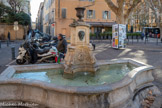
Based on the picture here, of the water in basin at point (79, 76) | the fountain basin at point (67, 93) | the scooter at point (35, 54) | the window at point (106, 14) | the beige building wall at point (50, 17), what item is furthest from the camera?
the window at point (106, 14)

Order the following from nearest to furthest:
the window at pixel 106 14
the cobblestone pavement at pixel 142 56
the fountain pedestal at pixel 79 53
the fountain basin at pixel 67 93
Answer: the fountain basin at pixel 67 93
the fountain pedestal at pixel 79 53
the cobblestone pavement at pixel 142 56
the window at pixel 106 14

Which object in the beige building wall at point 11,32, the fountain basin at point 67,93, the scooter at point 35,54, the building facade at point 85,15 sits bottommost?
the fountain basin at point 67,93

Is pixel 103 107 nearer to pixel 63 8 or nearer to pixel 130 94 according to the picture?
pixel 130 94

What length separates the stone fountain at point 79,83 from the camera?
3.13 metres

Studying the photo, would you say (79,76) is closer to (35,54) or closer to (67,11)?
(35,54)

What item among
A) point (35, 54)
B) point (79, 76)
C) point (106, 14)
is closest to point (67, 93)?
point (79, 76)

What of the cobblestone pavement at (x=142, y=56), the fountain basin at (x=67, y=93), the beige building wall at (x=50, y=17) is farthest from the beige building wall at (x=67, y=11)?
the fountain basin at (x=67, y=93)

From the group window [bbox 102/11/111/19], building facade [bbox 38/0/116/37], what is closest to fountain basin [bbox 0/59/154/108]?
building facade [bbox 38/0/116/37]

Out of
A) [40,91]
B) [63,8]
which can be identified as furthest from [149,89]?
[63,8]

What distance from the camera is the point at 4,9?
1165 inches

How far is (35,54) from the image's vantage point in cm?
746

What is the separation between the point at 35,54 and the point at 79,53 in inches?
126

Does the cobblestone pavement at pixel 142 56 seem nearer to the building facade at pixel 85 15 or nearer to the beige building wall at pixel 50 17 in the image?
the building facade at pixel 85 15

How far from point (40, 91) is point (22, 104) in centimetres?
50
